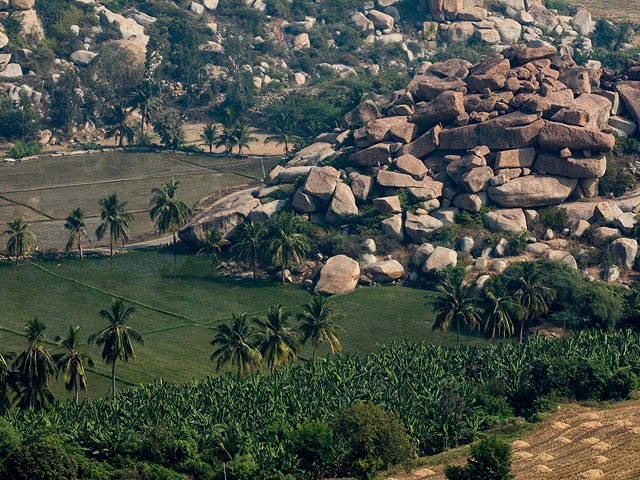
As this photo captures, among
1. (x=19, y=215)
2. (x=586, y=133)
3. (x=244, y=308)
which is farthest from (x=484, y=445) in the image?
(x=19, y=215)

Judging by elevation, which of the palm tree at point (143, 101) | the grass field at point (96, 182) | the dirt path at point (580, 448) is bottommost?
the grass field at point (96, 182)

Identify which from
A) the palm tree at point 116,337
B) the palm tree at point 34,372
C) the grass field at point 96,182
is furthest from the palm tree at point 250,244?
the palm tree at point 34,372

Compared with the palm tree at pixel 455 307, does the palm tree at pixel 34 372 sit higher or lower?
lower

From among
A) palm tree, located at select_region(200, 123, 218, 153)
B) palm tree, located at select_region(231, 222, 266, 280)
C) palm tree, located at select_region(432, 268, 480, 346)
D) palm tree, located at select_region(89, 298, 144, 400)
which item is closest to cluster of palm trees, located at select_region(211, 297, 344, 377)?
palm tree, located at select_region(89, 298, 144, 400)

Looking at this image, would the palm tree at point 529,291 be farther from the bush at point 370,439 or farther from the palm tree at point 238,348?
the palm tree at point 238,348

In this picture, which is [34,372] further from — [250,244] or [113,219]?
[113,219]

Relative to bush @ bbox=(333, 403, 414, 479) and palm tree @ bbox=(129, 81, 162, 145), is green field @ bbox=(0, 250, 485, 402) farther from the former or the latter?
palm tree @ bbox=(129, 81, 162, 145)
